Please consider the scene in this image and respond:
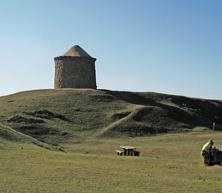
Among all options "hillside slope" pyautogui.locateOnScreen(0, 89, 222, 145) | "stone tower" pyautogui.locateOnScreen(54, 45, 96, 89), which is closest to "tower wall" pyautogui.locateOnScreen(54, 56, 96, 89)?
"stone tower" pyautogui.locateOnScreen(54, 45, 96, 89)

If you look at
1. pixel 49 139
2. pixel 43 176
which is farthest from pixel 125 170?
pixel 49 139

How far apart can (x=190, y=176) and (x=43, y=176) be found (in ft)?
20.6

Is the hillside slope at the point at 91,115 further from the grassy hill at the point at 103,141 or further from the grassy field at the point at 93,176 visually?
the grassy field at the point at 93,176

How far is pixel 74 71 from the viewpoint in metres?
81.1

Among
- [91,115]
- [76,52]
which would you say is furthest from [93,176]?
[76,52]

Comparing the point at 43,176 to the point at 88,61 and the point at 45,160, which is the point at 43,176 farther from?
Result: the point at 88,61

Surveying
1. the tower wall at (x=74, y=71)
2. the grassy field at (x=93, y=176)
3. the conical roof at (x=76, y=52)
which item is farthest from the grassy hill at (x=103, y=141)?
the conical roof at (x=76, y=52)

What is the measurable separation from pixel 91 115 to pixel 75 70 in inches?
626

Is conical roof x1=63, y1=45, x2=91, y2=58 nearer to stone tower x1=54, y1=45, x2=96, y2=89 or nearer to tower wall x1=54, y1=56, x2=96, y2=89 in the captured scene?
stone tower x1=54, y1=45, x2=96, y2=89

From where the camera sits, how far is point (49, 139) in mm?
55156

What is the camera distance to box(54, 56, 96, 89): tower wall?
80875 millimetres

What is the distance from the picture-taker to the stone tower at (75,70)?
80.9 meters

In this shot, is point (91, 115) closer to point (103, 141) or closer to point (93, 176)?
point (103, 141)

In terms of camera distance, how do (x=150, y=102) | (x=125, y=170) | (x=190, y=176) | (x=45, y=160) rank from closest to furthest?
(x=190, y=176), (x=125, y=170), (x=45, y=160), (x=150, y=102)
